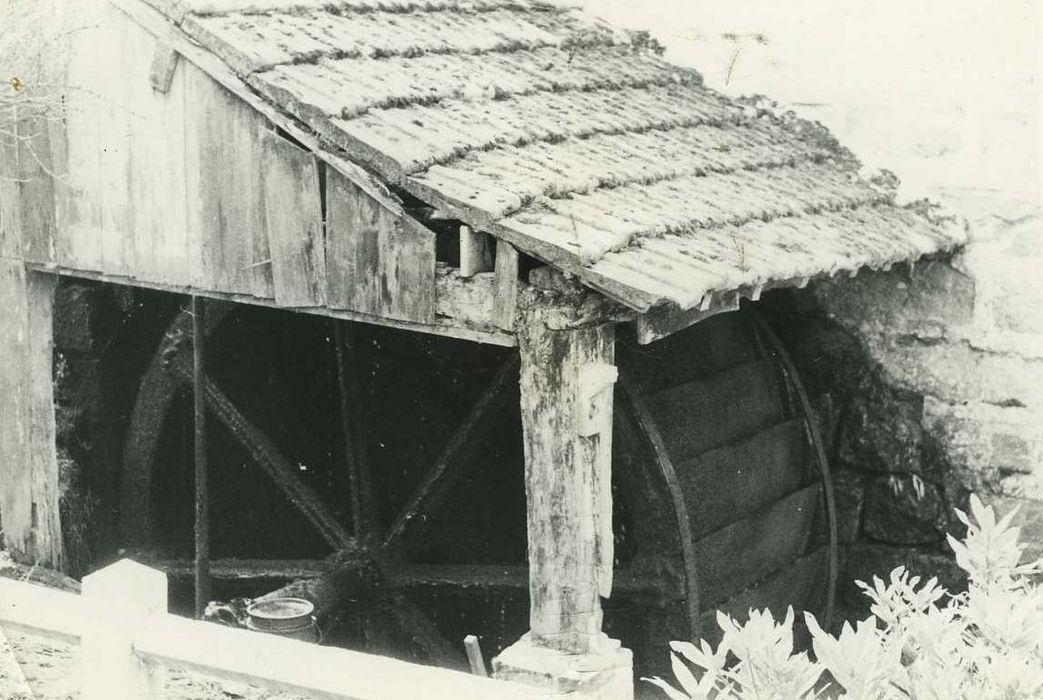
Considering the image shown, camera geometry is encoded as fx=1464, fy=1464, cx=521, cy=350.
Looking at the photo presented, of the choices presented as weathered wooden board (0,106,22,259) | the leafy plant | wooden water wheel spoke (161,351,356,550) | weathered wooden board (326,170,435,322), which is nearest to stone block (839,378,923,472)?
wooden water wheel spoke (161,351,356,550)

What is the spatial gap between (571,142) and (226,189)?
116cm

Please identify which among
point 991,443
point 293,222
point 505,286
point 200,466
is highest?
point 293,222

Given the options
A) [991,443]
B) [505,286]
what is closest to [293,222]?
[505,286]

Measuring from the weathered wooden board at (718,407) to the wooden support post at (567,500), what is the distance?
131 cm

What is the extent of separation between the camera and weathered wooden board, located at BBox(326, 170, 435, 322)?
14.4 ft

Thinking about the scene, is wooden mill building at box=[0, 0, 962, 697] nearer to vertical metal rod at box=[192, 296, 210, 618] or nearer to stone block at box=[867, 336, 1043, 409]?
vertical metal rod at box=[192, 296, 210, 618]

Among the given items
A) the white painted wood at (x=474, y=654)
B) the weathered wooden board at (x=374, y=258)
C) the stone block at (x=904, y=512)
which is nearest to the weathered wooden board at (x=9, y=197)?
the weathered wooden board at (x=374, y=258)

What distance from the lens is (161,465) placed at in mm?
6574

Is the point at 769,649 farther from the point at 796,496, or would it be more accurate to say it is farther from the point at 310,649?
the point at 796,496

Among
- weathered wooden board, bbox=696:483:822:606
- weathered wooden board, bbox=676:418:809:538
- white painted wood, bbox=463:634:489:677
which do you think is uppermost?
weathered wooden board, bbox=676:418:809:538

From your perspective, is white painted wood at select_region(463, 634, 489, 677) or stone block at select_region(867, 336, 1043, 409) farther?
stone block at select_region(867, 336, 1043, 409)

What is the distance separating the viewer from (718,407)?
604 centimetres

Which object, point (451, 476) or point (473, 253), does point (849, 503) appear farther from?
point (473, 253)

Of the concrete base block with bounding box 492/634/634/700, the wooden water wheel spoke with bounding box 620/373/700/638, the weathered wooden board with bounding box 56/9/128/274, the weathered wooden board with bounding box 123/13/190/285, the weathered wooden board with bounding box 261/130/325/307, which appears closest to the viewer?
the concrete base block with bounding box 492/634/634/700
